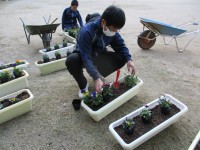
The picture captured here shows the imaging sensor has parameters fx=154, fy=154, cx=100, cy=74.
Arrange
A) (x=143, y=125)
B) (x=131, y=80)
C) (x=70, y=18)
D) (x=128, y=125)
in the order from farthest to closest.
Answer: (x=70, y=18), (x=131, y=80), (x=143, y=125), (x=128, y=125)

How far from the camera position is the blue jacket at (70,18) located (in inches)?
158

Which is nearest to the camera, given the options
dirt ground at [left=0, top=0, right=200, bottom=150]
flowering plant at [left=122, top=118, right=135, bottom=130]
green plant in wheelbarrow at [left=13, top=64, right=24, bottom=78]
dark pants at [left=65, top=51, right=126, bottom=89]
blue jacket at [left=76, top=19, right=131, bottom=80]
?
flowering plant at [left=122, top=118, right=135, bottom=130]

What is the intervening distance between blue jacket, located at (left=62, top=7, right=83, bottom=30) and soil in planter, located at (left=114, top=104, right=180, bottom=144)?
10.7 ft

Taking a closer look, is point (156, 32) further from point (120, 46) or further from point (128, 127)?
point (128, 127)

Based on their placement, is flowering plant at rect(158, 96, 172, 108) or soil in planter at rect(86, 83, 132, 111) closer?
flowering plant at rect(158, 96, 172, 108)

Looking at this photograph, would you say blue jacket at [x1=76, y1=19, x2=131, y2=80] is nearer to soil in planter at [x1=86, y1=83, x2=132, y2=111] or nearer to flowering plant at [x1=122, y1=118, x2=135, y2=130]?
soil in planter at [x1=86, y1=83, x2=132, y2=111]

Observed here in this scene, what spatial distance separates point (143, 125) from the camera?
60.0 inches

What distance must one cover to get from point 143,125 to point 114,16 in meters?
1.08

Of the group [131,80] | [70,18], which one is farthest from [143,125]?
[70,18]

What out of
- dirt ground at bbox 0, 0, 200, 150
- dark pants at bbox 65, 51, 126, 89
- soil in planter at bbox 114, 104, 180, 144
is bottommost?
dirt ground at bbox 0, 0, 200, 150

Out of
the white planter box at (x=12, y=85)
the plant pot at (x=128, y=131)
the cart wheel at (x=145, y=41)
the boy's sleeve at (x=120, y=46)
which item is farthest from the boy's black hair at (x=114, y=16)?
the cart wheel at (x=145, y=41)

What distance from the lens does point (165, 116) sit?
161cm

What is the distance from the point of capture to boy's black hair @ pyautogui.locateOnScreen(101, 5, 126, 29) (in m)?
1.40

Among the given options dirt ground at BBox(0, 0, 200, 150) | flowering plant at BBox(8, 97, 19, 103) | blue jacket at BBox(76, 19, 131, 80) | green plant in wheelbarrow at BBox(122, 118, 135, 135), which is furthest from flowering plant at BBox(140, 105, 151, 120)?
flowering plant at BBox(8, 97, 19, 103)
